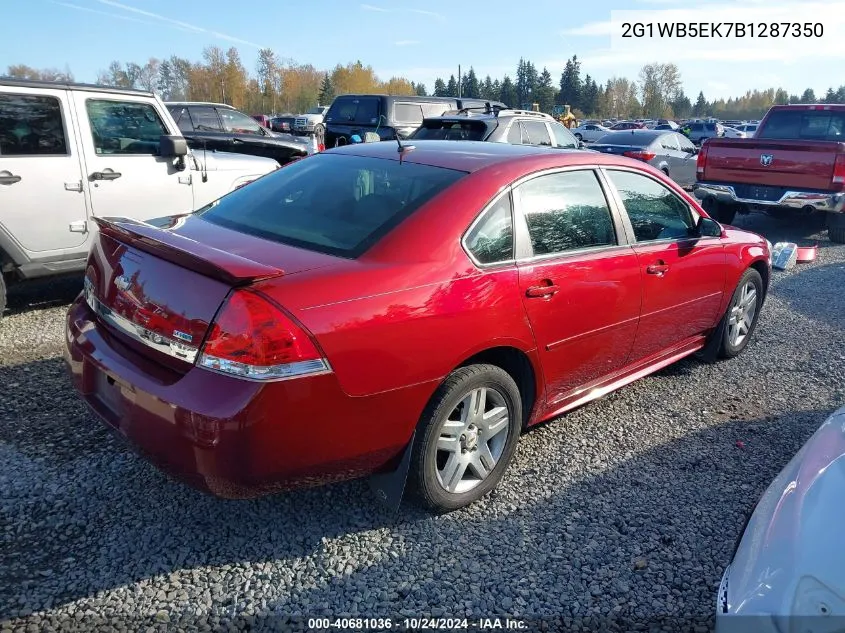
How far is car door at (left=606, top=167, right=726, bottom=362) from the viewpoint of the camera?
3775 mm

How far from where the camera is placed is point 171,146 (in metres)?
5.80

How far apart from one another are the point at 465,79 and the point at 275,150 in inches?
3605

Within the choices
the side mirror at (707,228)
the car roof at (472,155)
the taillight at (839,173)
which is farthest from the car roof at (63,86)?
the taillight at (839,173)

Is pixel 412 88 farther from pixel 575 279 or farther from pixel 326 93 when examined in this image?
pixel 575 279

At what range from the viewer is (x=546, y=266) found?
3.12 meters

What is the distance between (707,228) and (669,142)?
1192cm

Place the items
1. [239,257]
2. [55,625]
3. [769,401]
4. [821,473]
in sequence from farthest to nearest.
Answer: [769,401]
[239,257]
[55,625]
[821,473]

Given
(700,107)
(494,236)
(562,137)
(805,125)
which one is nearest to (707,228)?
(494,236)

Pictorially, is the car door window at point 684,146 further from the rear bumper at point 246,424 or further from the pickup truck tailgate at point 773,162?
the rear bumper at point 246,424

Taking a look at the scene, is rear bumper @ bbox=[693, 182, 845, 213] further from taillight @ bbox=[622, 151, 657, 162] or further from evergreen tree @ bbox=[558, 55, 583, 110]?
evergreen tree @ bbox=[558, 55, 583, 110]

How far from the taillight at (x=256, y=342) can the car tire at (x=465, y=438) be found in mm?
689

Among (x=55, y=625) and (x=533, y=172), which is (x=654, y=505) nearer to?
(x=533, y=172)

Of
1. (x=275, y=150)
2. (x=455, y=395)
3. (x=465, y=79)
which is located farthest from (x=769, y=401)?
(x=465, y=79)

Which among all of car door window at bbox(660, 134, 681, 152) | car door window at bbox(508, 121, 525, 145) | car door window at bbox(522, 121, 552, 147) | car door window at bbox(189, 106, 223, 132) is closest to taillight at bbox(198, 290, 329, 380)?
car door window at bbox(508, 121, 525, 145)
